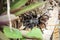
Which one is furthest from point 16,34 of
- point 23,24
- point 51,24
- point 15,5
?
point 51,24

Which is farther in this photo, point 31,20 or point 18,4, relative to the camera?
point 31,20

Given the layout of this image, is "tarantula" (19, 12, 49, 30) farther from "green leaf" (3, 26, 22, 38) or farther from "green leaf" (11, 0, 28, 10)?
"green leaf" (3, 26, 22, 38)

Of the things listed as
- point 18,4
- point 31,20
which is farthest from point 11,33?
point 31,20

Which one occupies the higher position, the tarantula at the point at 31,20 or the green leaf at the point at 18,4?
the green leaf at the point at 18,4

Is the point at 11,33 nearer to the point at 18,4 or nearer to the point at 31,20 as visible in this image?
the point at 18,4

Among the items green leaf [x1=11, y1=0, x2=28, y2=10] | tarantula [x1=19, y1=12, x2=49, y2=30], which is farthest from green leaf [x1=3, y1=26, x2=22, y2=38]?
tarantula [x1=19, y1=12, x2=49, y2=30]

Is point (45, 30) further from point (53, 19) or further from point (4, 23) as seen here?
point (4, 23)

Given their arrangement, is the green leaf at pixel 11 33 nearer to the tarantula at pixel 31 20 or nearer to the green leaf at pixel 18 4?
the green leaf at pixel 18 4

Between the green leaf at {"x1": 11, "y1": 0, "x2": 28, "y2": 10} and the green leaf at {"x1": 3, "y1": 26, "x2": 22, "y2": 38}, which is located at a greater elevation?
the green leaf at {"x1": 11, "y1": 0, "x2": 28, "y2": 10}

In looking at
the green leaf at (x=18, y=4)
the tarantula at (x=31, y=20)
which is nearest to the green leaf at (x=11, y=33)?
the green leaf at (x=18, y=4)

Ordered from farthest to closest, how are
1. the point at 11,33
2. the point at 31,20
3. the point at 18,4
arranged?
the point at 31,20 < the point at 18,4 < the point at 11,33

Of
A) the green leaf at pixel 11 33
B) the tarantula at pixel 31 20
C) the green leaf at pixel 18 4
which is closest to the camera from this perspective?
the green leaf at pixel 11 33
